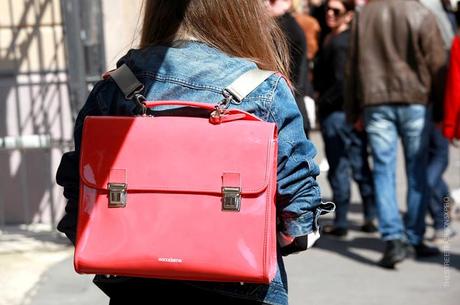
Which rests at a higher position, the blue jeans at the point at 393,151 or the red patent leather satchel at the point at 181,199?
the red patent leather satchel at the point at 181,199

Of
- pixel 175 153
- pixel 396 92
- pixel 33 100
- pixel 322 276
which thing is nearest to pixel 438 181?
pixel 396 92

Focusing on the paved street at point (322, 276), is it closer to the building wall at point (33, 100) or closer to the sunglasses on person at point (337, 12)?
the building wall at point (33, 100)

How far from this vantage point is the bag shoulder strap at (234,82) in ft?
7.41

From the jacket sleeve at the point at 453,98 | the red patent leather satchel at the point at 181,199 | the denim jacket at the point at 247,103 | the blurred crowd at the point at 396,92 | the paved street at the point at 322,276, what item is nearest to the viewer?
the red patent leather satchel at the point at 181,199

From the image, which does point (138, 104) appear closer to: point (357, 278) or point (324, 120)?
point (357, 278)

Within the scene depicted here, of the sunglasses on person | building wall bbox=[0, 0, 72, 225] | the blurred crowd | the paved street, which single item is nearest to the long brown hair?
the paved street

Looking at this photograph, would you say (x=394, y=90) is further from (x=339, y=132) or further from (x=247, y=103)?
(x=247, y=103)

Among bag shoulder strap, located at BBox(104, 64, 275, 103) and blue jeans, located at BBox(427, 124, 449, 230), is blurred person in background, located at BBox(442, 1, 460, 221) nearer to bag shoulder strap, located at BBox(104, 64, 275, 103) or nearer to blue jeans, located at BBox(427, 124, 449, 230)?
blue jeans, located at BBox(427, 124, 449, 230)

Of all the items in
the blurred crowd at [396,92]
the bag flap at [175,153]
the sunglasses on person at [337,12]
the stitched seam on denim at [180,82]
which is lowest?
the blurred crowd at [396,92]

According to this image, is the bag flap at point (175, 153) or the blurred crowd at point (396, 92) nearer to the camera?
the bag flap at point (175, 153)

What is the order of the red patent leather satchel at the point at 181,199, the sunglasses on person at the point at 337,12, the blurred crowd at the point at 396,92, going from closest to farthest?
the red patent leather satchel at the point at 181,199, the blurred crowd at the point at 396,92, the sunglasses on person at the point at 337,12

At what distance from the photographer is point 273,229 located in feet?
7.24

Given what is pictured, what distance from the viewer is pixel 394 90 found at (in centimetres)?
588

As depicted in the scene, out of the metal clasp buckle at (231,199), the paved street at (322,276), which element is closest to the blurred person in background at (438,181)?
the paved street at (322,276)
